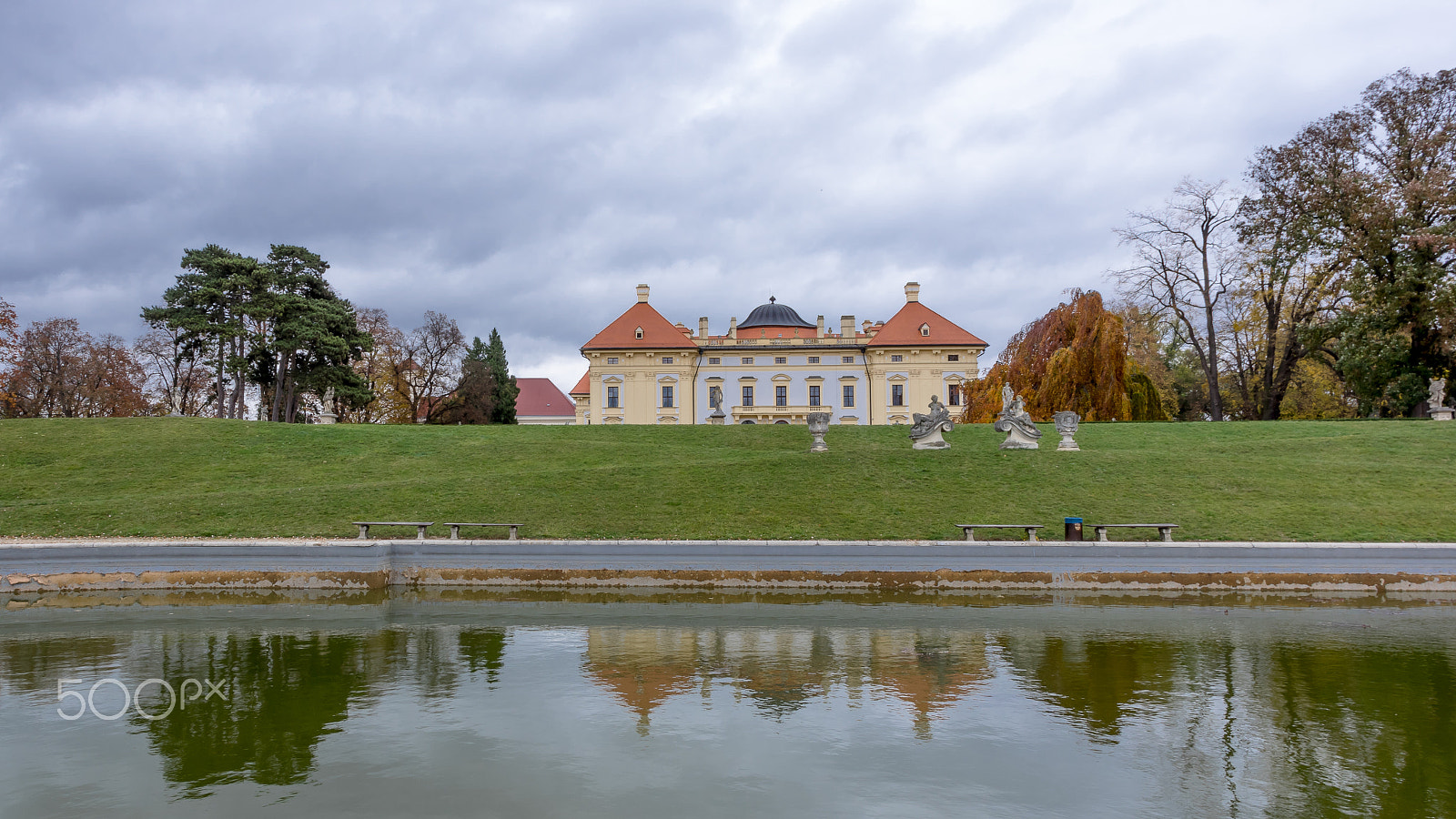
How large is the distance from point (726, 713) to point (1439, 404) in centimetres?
3376

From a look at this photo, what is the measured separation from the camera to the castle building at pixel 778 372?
56875mm

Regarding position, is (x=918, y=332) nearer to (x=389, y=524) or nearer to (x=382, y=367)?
(x=382, y=367)

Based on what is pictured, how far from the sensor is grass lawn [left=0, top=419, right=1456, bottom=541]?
16359 mm

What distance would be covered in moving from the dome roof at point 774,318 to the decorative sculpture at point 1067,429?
43848 millimetres

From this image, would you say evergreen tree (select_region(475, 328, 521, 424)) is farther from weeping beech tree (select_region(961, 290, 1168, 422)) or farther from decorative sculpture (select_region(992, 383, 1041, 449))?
decorative sculpture (select_region(992, 383, 1041, 449))

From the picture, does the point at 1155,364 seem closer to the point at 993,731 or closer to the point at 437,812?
the point at 993,731

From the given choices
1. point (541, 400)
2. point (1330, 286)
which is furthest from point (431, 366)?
point (1330, 286)

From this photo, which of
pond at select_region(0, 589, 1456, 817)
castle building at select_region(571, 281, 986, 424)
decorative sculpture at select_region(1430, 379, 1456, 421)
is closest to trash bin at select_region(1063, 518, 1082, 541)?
pond at select_region(0, 589, 1456, 817)

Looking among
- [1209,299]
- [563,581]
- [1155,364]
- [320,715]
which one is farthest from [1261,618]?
[1155,364]

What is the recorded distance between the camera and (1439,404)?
92.7 ft

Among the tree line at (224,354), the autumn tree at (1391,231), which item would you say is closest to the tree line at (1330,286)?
the autumn tree at (1391,231)

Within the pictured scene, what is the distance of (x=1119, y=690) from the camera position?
738 centimetres

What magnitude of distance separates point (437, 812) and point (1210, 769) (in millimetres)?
5240

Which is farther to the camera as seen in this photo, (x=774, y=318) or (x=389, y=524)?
(x=774, y=318)
